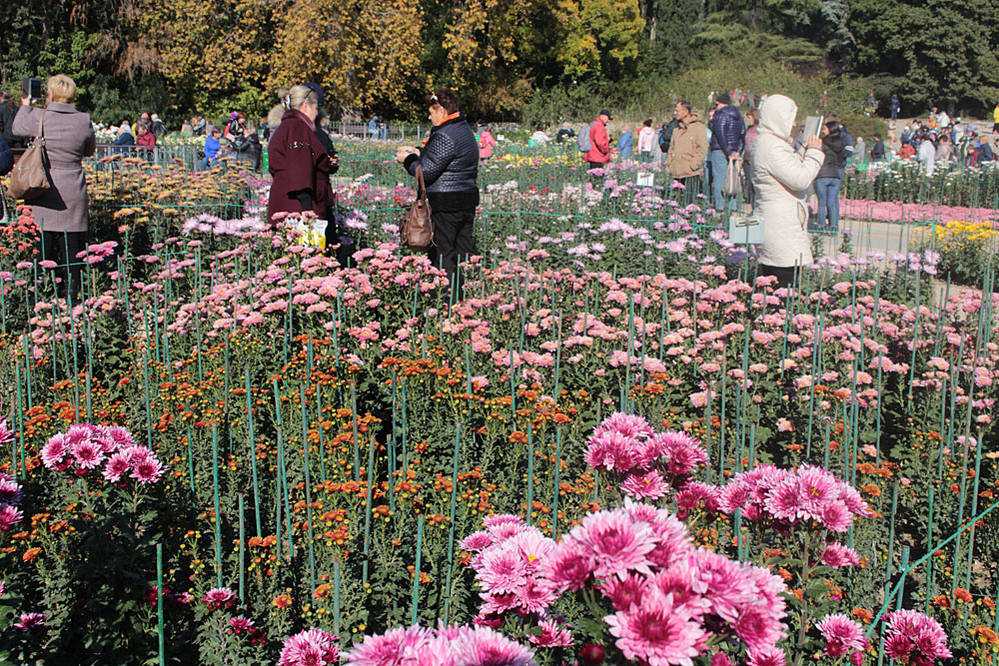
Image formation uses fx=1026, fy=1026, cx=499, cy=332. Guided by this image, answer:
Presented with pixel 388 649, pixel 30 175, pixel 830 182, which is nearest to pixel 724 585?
pixel 388 649

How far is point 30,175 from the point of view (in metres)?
6.55

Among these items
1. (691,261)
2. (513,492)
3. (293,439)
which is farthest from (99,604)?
(691,261)

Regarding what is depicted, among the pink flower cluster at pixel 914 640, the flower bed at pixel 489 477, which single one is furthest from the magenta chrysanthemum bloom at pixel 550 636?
the pink flower cluster at pixel 914 640

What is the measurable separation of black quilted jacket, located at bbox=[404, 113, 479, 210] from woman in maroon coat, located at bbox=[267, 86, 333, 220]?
590 millimetres

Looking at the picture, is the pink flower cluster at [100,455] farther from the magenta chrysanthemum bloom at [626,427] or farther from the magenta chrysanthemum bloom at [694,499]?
the magenta chrysanthemum bloom at [694,499]

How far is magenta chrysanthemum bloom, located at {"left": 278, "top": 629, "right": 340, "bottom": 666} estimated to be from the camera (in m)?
2.20

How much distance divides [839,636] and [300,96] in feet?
16.9

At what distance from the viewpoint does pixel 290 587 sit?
3078 mm

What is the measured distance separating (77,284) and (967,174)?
52.8 feet

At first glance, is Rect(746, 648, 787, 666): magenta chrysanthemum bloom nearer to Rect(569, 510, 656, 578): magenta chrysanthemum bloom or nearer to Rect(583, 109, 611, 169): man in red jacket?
Rect(569, 510, 656, 578): magenta chrysanthemum bloom

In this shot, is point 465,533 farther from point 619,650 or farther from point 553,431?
point 619,650

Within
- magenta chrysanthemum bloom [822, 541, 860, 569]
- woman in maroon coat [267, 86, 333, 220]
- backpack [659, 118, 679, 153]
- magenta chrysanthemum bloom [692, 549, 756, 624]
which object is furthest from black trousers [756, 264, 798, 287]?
backpack [659, 118, 679, 153]

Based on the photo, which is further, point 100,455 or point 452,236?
point 452,236

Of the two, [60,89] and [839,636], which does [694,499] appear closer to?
[839,636]
